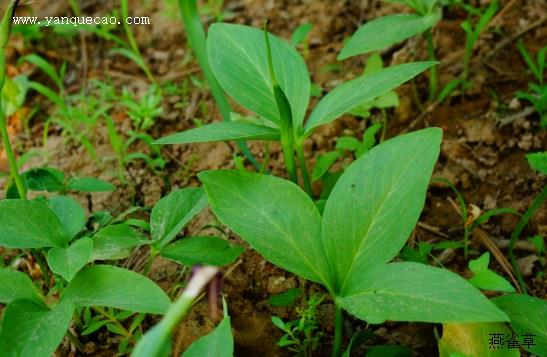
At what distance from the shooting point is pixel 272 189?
119cm

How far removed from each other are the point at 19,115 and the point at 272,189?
57.8 inches

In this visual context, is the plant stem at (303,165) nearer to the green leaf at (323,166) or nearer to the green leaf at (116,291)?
the green leaf at (323,166)

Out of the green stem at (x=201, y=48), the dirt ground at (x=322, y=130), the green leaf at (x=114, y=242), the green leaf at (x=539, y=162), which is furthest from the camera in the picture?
the green stem at (x=201, y=48)

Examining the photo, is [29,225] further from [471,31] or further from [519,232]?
[471,31]

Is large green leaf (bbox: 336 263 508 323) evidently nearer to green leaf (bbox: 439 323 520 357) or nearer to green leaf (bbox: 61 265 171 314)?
green leaf (bbox: 439 323 520 357)

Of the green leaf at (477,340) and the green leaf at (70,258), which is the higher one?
the green leaf at (70,258)

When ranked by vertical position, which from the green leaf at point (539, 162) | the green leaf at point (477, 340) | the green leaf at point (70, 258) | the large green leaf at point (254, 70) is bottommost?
the green leaf at point (477, 340)

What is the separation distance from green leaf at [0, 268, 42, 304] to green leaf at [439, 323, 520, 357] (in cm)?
82

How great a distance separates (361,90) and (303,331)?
59 centimetres

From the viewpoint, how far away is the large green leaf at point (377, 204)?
1097 millimetres

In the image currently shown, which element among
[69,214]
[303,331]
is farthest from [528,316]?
[69,214]

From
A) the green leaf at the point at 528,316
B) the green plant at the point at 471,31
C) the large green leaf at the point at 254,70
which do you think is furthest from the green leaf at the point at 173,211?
the green plant at the point at 471,31

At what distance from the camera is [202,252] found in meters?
1.30

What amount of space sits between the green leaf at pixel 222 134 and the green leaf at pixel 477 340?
0.57m
